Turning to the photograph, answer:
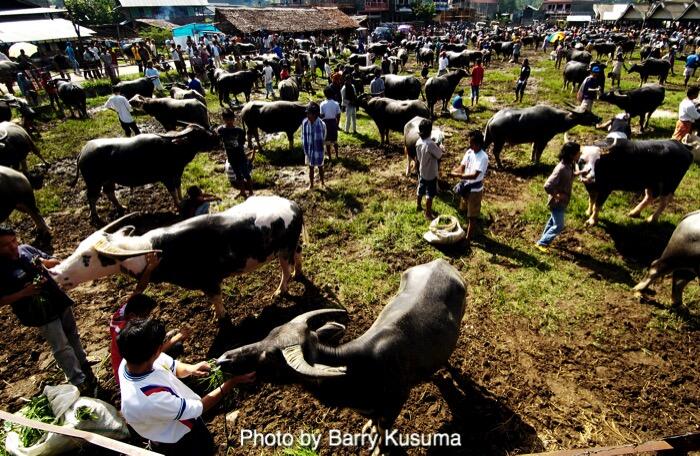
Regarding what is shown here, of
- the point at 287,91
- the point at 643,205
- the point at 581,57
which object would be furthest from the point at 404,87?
the point at 581,57

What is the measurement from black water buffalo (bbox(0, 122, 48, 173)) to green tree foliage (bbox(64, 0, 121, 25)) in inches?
2011

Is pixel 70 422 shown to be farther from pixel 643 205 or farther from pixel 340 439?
pixel 643 205

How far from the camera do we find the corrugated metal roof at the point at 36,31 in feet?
82.8

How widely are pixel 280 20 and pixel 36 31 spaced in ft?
68.3

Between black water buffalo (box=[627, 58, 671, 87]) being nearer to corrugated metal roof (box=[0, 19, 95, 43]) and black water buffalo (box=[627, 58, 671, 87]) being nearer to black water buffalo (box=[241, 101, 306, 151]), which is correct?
black water buffalo (box=[241, 101, 306, 151])

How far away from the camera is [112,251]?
424 centimetres

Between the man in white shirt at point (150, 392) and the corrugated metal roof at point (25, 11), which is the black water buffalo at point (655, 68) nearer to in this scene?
the man in white shirt at point (150, 392)

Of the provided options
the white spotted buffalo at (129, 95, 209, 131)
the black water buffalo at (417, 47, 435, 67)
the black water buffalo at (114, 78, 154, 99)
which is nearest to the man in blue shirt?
the white spotted buffalo at (129, 95, 209, 131)

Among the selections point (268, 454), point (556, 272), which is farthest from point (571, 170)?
point (268, 454)

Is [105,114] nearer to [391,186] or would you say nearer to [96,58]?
[96,58]

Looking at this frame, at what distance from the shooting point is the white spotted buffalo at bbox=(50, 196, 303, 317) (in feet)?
14.3

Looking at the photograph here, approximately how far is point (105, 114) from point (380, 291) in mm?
15510

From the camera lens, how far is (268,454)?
3965 mm

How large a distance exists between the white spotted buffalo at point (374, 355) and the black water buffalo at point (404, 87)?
1297cm
